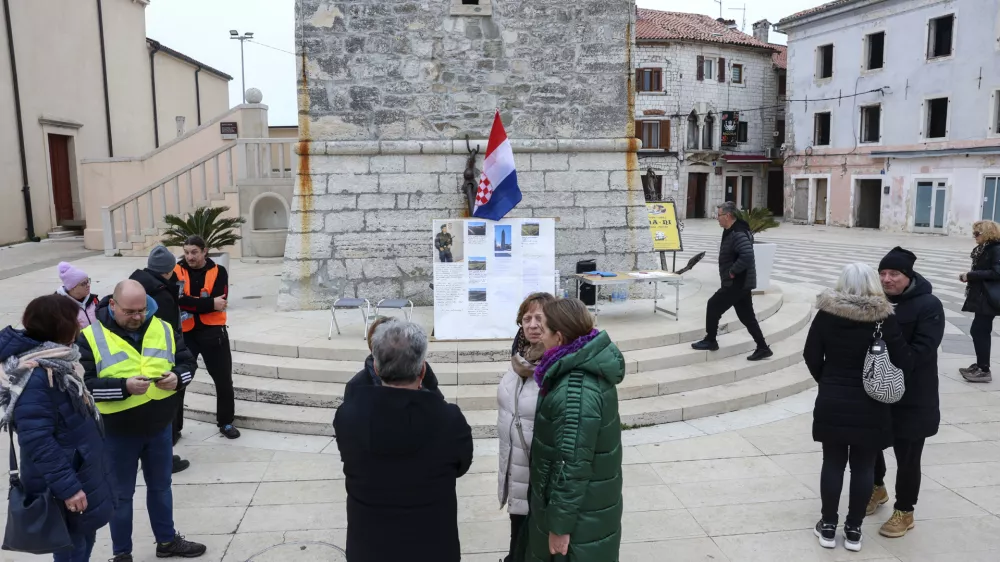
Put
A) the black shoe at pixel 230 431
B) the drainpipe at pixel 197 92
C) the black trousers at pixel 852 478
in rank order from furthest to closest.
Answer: the drainpipe at pixel 197 92, the black shoe at pixel 230 431, the black trousers at pixel 852 478

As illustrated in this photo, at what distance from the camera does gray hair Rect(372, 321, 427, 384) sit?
8.38 ft

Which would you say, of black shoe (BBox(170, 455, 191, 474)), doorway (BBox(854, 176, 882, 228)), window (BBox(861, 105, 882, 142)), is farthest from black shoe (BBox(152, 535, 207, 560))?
doorway (BBox(854, 176, 882, 228))

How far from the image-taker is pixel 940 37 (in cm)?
2467

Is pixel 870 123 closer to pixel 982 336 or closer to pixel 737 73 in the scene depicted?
pixel 737 73

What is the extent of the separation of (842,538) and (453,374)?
3.46m

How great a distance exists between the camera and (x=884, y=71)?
1046 inches

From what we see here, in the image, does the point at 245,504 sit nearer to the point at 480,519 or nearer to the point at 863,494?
the point at 480,519

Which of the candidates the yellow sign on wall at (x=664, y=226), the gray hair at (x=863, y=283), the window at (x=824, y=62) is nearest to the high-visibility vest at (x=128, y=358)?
the gray hair at (x=863, y=283)

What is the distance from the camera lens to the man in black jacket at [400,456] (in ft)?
8.13

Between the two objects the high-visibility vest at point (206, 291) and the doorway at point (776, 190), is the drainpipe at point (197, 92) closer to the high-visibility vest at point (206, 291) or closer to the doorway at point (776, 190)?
the high-visibility vest at point (206, 291)

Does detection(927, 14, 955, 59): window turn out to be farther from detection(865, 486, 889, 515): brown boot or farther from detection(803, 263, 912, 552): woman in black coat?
detection(803, 263, 912, 552): woman in black coat

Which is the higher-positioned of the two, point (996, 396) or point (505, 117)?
point (505, 117)

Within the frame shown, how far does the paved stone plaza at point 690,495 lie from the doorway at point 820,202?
26.0m

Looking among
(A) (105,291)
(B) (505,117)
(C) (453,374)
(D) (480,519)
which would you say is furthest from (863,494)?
(A) (105,291)
